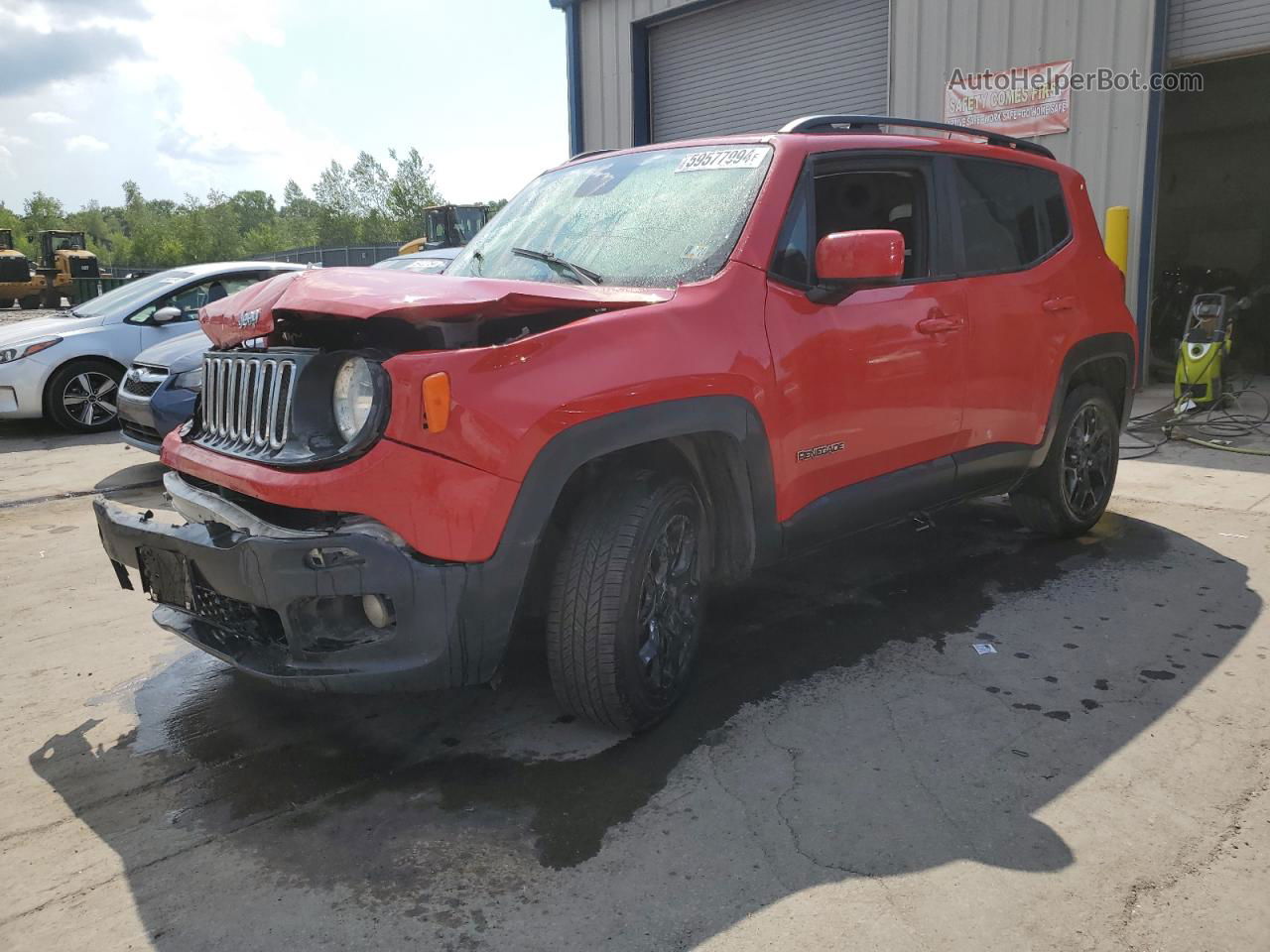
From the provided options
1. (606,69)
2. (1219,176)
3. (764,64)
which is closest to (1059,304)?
(764,64)

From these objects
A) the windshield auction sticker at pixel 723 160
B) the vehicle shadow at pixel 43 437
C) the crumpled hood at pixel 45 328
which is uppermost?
the windshield auction sticker at pixel 723 160

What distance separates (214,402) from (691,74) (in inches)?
454

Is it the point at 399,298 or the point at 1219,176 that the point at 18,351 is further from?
the point at 1219,176

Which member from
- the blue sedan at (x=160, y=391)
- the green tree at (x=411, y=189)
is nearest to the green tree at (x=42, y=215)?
the green tree at (x=411, y=189)

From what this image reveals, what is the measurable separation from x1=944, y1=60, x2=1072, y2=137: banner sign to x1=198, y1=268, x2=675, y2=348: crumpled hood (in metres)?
7.84

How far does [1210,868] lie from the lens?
7.58 feet

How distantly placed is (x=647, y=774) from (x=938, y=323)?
2049mm

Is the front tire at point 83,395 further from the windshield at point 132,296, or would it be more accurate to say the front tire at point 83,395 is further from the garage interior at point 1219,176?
the garage interior at point 1219,176

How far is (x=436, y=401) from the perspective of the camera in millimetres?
2428

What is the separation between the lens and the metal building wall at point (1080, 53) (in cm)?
915

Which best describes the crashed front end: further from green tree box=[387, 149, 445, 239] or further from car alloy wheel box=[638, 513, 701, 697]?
green tree box=[387, 149, 445, 239]

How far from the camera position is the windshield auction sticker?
342 cm

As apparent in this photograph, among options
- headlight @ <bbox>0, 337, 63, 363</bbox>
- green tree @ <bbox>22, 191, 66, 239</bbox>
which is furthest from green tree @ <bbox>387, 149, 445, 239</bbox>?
headlight @ <bbox>0, 337, 63, 363</bbox>

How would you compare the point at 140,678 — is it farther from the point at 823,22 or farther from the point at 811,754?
the point at 823,22
